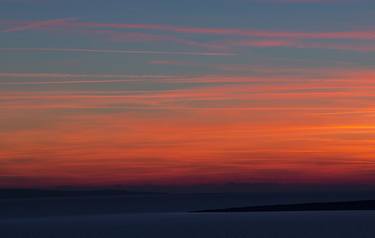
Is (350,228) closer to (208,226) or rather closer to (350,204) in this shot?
(208,226)

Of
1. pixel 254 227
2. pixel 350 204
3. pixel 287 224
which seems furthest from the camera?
pixel 350 204

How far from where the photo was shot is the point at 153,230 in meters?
63.7

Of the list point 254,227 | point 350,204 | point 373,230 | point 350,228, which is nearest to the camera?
point 373,230

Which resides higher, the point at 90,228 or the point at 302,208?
the point at 302,208

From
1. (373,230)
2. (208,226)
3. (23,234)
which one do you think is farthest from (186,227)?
(373,230)

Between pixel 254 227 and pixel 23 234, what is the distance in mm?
14292

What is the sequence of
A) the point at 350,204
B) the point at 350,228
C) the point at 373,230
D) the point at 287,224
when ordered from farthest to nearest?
the point at 350,204, the point at 287,224, the point at 350,228, the point at 373,230

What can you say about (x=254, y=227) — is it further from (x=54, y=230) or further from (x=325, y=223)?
(x=54, y=230)

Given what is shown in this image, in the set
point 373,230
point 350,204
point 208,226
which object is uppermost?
point 350,204

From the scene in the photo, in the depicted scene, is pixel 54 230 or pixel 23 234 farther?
pixel 54 230

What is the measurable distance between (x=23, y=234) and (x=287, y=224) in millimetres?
18020

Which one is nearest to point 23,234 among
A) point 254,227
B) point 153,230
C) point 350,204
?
point 153,230

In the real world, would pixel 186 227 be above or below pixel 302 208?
below

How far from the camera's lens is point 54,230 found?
63.5 metres
